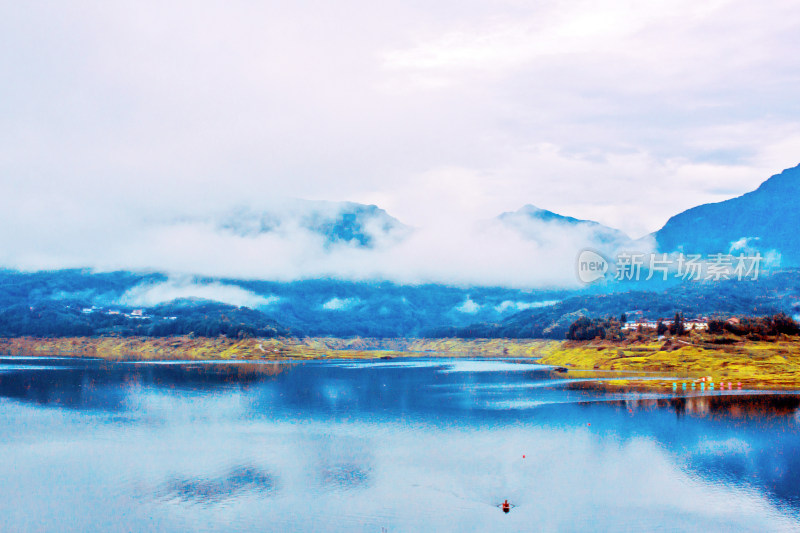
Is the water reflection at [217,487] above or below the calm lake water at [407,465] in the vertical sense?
above

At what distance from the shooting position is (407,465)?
7988cm

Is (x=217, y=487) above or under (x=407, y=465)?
above

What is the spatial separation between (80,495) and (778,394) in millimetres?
136431

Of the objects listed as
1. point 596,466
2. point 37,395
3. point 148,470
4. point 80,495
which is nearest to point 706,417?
point 596,466

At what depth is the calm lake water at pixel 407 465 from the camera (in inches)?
2330

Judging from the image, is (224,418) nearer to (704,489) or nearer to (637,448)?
(637,448)

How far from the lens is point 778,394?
140m

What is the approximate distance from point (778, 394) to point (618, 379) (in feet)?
171

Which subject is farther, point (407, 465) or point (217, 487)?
point (407, 465)

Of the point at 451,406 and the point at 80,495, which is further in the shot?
the point at 451,406

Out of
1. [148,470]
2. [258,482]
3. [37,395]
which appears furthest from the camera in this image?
[37,395]

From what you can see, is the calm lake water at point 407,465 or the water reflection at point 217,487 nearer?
the calm lake water at point 407,465

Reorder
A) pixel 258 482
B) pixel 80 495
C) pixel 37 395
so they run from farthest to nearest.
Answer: pixel 37 395 < pixel 258 482 < pixel 80 495

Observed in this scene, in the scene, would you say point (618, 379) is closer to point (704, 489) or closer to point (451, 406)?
point (451, 406)
